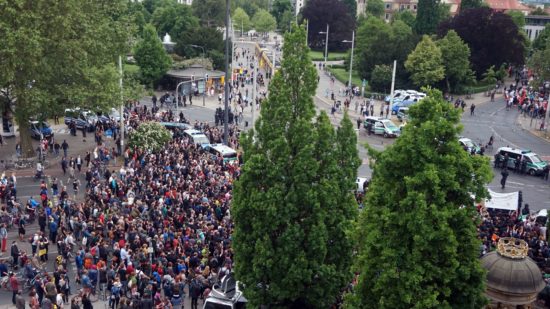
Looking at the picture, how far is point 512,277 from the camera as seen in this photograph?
1658cm

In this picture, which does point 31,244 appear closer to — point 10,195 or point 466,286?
point 10,195

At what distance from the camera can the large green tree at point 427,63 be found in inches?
2504

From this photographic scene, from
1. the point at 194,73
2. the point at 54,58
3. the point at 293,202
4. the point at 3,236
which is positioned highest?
the point at 54,58

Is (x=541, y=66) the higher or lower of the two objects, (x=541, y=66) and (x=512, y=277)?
the higher

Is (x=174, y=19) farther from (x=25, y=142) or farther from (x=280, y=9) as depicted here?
(x=25, y=142)

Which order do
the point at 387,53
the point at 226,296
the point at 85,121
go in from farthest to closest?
the point at 387,53
the point at 85,121
the point at 226,296

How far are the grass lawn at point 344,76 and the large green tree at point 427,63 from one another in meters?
10.7

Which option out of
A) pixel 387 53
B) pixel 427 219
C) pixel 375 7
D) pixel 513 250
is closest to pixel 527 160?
pixel 513 250

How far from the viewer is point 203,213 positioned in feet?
88.7

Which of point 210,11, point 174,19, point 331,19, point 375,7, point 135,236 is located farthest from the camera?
point 375,7

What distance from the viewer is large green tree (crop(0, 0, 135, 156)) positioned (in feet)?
107

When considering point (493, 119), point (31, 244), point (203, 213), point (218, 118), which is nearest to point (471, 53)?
point (493, 119)

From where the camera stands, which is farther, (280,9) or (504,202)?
(280,9)

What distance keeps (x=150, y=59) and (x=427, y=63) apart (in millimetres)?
30083
